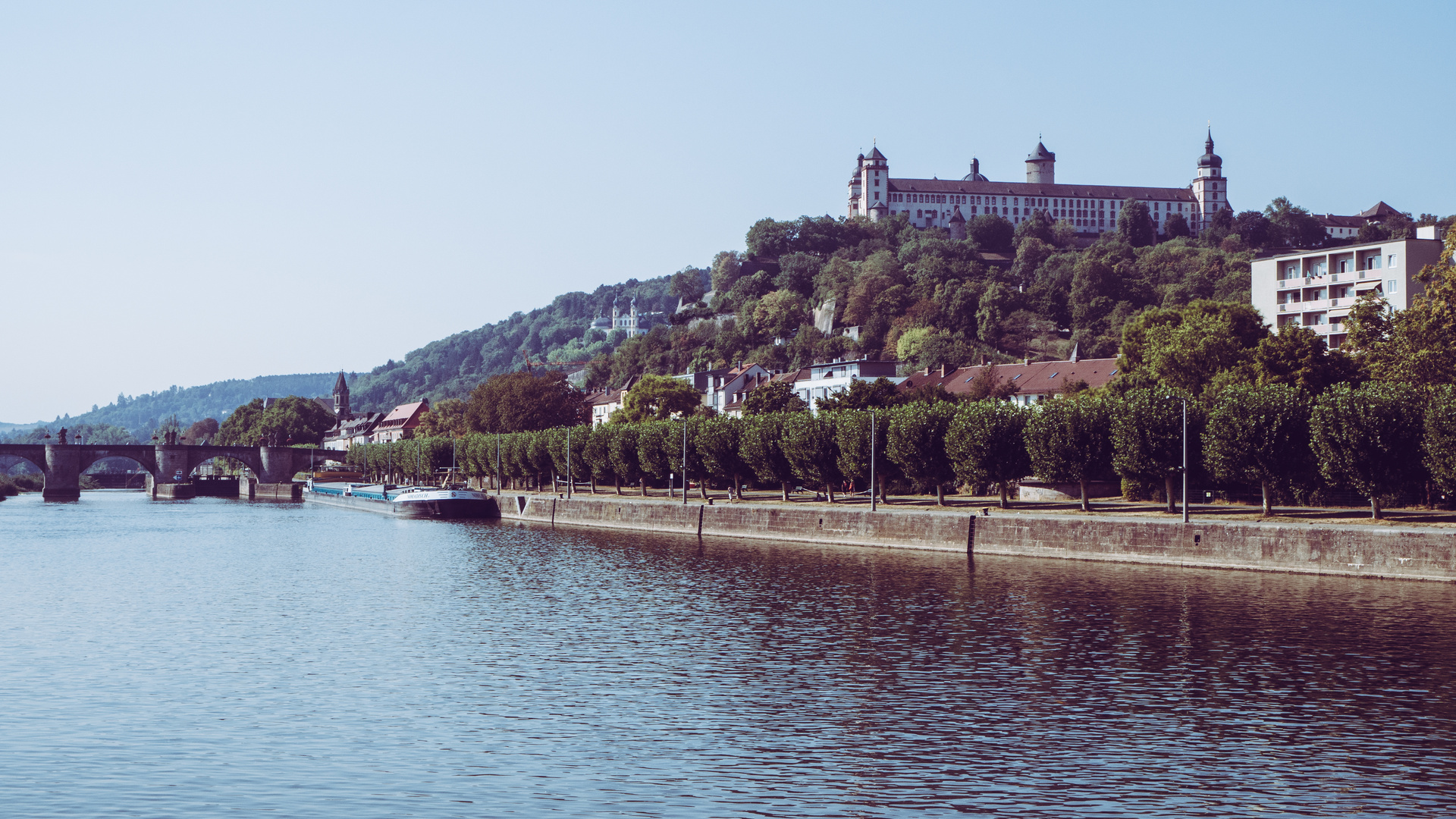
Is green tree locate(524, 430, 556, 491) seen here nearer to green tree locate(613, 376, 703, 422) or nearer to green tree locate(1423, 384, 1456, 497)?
green tree locate(613, 376, 703, 422)

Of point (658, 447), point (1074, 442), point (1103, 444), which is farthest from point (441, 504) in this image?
point (1103, 444)

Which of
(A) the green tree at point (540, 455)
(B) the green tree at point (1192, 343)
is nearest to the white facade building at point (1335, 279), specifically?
(B) the green tree at point (1192, 343)

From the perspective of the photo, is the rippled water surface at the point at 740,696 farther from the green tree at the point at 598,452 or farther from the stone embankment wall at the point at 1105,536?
the green tree at the point at 598,452

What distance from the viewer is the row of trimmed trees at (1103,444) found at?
54594 millimetres

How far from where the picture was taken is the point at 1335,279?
135 meters

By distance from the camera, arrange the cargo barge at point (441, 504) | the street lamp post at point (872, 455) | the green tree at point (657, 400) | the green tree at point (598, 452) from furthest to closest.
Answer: the green tree at point (657, 400), the cargo barge at point (441, 504), the green tree at point (598, 452), the street lamp post at point (872, 455)

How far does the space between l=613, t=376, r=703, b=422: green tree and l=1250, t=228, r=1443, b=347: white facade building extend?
61.3m

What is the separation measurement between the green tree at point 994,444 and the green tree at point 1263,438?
12.2m

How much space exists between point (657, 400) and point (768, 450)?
56.0 m

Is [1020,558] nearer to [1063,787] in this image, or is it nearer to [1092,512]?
[1092,512]

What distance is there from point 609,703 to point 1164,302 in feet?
558

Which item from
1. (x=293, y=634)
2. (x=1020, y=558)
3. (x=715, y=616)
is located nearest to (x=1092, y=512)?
(x=1020, y=558)

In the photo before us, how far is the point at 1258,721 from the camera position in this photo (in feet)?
85.1

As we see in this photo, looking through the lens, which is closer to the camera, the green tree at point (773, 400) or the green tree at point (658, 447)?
the green tree at point (658, 447)
